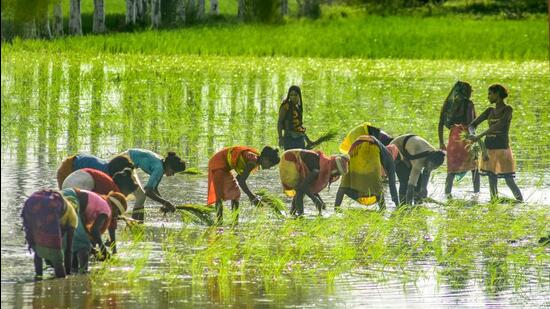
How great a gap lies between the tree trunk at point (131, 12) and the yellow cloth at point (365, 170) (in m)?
32.7

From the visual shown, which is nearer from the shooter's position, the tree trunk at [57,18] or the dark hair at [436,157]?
the dark hair at [436,157]

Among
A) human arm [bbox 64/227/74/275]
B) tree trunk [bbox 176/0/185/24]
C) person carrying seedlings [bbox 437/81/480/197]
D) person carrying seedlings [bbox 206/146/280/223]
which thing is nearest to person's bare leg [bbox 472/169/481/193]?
person carrying seedlings [bbox 437/81/480/197]

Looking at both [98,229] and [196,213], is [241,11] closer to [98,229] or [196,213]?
[196,213]

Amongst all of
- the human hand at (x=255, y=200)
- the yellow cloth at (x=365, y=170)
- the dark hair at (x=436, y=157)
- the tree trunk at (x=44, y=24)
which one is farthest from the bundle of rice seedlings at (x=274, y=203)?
the tree trunk at (x=44, y=24)

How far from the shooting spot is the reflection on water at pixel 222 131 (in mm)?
8836

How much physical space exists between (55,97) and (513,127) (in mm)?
6342

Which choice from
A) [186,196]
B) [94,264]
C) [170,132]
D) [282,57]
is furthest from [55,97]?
[282,57]

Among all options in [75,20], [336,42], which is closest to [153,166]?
[75,20]

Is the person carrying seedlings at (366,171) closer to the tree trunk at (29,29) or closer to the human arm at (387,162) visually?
the human arm at (387,162)

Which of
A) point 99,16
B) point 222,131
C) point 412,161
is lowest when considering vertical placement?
point 99,16

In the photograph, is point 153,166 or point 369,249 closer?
point 369,249

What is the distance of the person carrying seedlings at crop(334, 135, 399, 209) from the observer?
11891mm

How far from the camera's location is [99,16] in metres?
42.5

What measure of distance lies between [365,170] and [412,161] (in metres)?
0.85
